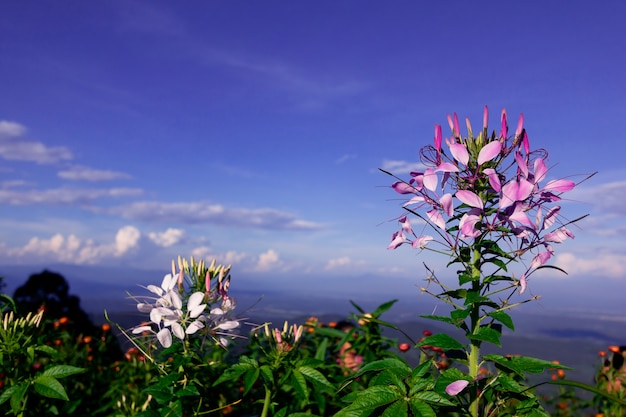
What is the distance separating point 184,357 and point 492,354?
1419 mm

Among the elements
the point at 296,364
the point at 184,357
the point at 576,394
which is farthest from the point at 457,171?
the point at 576,394

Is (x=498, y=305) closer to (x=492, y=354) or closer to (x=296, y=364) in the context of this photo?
(x=492, y=354)

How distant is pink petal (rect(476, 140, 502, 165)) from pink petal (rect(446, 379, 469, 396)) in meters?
0.87

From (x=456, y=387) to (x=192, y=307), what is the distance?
1.30 meters

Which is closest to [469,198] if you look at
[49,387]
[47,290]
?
[49,387]

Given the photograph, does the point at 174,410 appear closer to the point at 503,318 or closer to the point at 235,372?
the point at 235,372

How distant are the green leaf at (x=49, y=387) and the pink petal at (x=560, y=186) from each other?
8.08ft

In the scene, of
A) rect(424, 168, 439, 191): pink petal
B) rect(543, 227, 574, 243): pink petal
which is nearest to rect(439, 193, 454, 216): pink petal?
rect(424, 168, 439, 191): pink petal

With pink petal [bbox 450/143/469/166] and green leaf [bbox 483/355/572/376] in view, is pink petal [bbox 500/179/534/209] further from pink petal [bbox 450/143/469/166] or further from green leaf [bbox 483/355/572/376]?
green leaf [bbox 483/355/572/376]

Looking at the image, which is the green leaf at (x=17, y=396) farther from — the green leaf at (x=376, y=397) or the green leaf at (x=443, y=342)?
the green leaf at (x=443, y=342)

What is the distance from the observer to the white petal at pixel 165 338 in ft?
8.34

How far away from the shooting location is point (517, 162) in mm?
2211

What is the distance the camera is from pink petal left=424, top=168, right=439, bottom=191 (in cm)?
228

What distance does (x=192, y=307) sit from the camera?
8.59 ft
